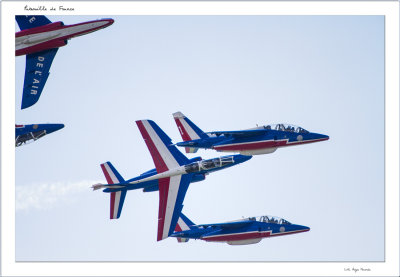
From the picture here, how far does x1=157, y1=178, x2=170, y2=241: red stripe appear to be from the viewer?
63.2m

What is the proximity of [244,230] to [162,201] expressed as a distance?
7.53m

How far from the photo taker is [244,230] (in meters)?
66.0

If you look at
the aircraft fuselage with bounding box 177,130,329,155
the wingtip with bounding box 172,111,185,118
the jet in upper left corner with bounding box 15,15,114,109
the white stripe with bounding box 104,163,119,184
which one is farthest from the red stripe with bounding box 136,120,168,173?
the jet in upper left corner with bounding box 15,15,114,109

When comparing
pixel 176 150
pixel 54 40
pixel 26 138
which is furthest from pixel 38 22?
pixel 176 150

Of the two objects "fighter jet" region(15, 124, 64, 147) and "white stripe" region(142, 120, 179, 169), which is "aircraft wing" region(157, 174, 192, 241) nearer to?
"white stripe" region(142, 120, 179, 169)

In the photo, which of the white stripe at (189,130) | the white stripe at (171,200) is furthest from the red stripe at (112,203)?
the white stripe at (189,130)

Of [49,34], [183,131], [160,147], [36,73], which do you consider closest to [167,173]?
[160,147]

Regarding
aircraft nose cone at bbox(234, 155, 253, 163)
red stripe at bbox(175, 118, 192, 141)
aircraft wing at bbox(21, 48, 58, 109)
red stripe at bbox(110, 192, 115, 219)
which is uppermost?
aircraft wing at bbox(21, 48, 58, 109)

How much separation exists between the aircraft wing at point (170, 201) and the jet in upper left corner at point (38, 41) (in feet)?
42.1

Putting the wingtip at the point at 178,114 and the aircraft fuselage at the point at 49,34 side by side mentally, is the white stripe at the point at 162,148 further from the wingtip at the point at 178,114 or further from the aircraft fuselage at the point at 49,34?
the aircraft fuselage at the point at 49,34

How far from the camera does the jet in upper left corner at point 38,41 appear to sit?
209 feet

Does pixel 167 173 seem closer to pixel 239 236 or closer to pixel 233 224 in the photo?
pixel 233 224

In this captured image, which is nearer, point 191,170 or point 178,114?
point 191,170

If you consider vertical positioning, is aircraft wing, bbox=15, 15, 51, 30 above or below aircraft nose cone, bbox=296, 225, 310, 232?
above
